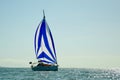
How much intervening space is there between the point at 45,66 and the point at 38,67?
2.83m

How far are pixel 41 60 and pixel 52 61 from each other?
10.4 feet

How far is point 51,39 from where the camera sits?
3575 inches

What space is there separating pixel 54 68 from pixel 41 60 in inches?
186

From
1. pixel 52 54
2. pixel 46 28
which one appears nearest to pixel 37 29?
pixel 46 28

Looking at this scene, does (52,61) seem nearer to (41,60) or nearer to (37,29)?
(41,60)

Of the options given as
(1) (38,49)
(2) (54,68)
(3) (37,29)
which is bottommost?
(2) (54,68)

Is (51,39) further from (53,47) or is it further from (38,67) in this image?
(38,67)

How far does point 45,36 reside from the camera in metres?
90.8

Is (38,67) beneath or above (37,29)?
beneath

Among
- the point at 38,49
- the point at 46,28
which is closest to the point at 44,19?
the point at 46,28

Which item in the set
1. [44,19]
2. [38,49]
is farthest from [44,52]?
[44,19]

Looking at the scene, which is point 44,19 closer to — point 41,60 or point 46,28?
point 46,28

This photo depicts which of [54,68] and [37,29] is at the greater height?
[37,29]

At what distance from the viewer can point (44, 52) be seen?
297 ft
